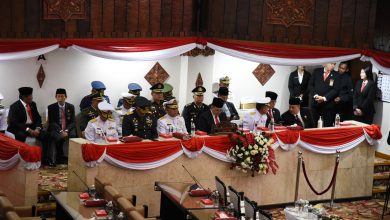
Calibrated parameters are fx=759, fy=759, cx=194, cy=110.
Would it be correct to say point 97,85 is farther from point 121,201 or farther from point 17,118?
point 121,201

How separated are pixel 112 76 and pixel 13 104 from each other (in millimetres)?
2698

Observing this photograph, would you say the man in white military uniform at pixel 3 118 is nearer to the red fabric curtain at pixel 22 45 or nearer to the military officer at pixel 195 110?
the red fabric curtain at pixel 22 45

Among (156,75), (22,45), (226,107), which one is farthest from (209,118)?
(22,45)

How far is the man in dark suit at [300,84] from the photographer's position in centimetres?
1747

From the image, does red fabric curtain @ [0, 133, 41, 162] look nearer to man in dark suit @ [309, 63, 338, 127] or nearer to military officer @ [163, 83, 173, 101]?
military officer @ [163, 83, 173, 101]

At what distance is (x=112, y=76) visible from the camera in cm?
1584

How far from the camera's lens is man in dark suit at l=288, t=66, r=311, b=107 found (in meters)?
17.5

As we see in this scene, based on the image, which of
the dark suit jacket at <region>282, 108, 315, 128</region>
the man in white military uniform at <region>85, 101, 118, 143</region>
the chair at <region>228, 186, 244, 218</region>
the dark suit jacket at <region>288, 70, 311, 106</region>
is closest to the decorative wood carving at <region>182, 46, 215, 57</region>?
the dark suit jacket at <region>288, 70, 311, 106</region>

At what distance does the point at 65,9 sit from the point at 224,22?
2963 millimetres

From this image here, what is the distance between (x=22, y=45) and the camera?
1216 cm

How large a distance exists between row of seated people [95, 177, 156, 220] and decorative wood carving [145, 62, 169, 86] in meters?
4.98

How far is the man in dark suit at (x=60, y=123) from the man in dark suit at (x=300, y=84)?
18.4 feet

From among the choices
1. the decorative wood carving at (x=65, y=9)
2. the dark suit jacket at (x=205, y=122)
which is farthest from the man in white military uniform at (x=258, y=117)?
the decorative wood carving at (x=65, y=9)

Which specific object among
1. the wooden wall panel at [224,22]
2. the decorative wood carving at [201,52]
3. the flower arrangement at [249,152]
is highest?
the wooden wall panel at [224,22]
